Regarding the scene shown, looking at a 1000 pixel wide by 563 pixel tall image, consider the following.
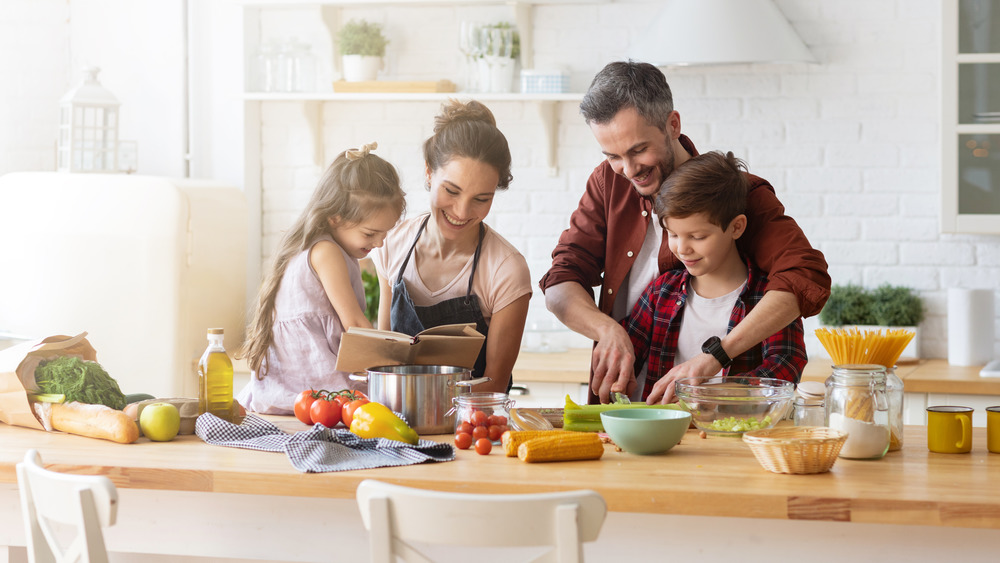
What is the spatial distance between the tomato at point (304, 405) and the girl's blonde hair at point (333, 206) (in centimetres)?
33

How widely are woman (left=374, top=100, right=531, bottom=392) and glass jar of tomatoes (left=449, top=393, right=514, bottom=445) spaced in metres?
0.52

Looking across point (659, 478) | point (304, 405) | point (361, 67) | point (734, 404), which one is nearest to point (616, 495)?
point (659, 478)

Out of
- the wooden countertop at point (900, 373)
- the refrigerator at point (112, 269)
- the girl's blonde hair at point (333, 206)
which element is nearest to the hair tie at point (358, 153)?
the girl's blonde hair at point (333, 206)

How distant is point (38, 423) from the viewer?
1.97 m

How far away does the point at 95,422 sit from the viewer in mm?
1888

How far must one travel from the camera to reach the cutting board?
12.6 feet

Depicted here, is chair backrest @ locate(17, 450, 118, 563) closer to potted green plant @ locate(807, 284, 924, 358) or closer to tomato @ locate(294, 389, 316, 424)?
tomato @ locate(294, 389, 316, 424)

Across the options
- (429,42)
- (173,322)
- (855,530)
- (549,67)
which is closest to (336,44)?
(429,42)

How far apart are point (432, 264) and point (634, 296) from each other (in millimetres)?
511

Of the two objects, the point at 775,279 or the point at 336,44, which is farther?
the point at 336,44

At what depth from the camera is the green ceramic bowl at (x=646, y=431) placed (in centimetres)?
175

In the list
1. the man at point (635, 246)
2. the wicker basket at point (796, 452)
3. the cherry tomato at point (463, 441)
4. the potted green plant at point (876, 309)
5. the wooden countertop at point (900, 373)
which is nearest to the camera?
the wicker basket at point (796, 452)

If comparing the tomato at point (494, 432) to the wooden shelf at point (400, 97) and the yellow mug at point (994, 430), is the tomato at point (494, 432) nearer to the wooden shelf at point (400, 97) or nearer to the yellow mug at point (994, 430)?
the yellow mug at point (994, 430)

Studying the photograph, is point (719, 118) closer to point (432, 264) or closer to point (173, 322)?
point (432, 264)
